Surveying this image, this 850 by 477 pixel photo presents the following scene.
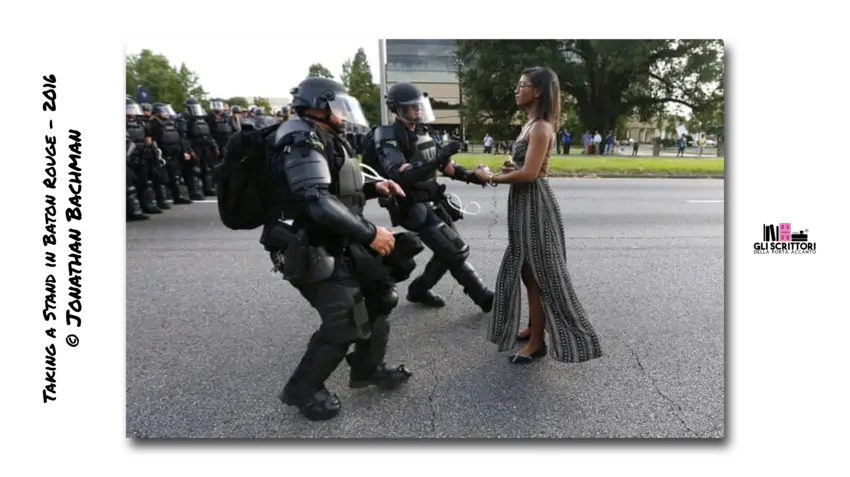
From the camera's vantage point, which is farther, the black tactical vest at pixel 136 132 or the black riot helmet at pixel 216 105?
the black riot helmet at pixel 216 105

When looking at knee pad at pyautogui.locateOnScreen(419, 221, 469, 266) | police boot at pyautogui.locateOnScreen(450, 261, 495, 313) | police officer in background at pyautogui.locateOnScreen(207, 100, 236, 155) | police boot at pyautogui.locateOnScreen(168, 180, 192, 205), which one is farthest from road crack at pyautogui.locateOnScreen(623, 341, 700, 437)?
police officer in background at pyautogui.locateOnScreen(207, 100, 236, 155)

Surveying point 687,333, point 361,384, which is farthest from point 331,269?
point 687,333

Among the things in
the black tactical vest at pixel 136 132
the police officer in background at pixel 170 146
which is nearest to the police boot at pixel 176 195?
the police officer in background at pixel 170 146

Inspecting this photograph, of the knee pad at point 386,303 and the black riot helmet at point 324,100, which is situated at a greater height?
the black riot helmet at point 324,100

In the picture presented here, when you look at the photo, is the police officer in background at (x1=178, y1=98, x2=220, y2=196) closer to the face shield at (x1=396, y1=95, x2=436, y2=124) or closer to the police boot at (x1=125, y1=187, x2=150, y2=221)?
the police boot at (x1=125, y1=187, x2=150, y2=221)

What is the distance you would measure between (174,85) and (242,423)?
31692 mm

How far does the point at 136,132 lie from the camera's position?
8.38 meters

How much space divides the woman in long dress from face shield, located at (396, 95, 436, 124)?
0.90 m

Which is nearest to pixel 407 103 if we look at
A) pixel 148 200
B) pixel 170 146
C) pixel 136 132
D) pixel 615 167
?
pixel 136 132

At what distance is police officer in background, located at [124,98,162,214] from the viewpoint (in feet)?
27.2

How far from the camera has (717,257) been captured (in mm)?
5742
